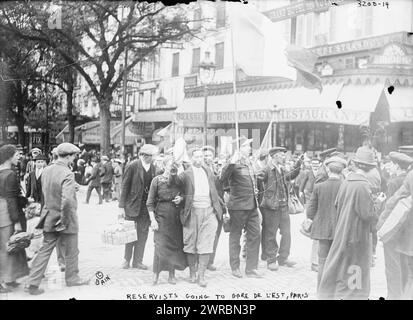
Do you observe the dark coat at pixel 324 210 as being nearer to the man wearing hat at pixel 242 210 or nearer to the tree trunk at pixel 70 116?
the man wearing hat at pixel 242 210

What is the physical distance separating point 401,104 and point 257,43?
537cm

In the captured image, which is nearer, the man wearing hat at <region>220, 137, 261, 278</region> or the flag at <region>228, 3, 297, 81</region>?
the man wearing hat at <region>220, 137, 261, 278</region>

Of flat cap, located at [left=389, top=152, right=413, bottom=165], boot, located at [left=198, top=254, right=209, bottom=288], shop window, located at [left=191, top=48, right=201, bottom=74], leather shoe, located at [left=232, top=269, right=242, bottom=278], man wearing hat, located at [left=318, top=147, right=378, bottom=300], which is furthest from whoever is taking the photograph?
shop window, located at [left=191, top=48, right=201, bottom=74]

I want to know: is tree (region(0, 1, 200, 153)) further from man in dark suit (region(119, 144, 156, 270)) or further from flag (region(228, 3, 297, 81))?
man in dark suit (region(119, 144, 156, 270))

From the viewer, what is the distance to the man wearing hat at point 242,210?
632 centimetres

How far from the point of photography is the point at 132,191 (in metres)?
6.52

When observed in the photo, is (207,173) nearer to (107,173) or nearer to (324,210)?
(324,210)

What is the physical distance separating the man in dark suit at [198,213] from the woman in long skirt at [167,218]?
0.42 ft

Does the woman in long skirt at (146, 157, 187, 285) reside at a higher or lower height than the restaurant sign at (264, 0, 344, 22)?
lower

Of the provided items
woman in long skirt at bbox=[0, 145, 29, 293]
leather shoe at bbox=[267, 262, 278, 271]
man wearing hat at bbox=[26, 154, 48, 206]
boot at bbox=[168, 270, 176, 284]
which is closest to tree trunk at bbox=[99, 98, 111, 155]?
man wearing hat at bbox=[26, 154, 48, 206]

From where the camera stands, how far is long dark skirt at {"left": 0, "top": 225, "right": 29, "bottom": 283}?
5258 millimetres

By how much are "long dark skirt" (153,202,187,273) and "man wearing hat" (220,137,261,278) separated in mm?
855

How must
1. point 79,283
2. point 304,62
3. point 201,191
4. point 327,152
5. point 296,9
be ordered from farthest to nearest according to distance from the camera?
point 296,9 → point 304,62 → point 327,152 → point 201,191 → point 79,283

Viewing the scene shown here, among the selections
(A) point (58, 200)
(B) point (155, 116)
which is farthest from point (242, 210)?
(B) point (155, 116)
